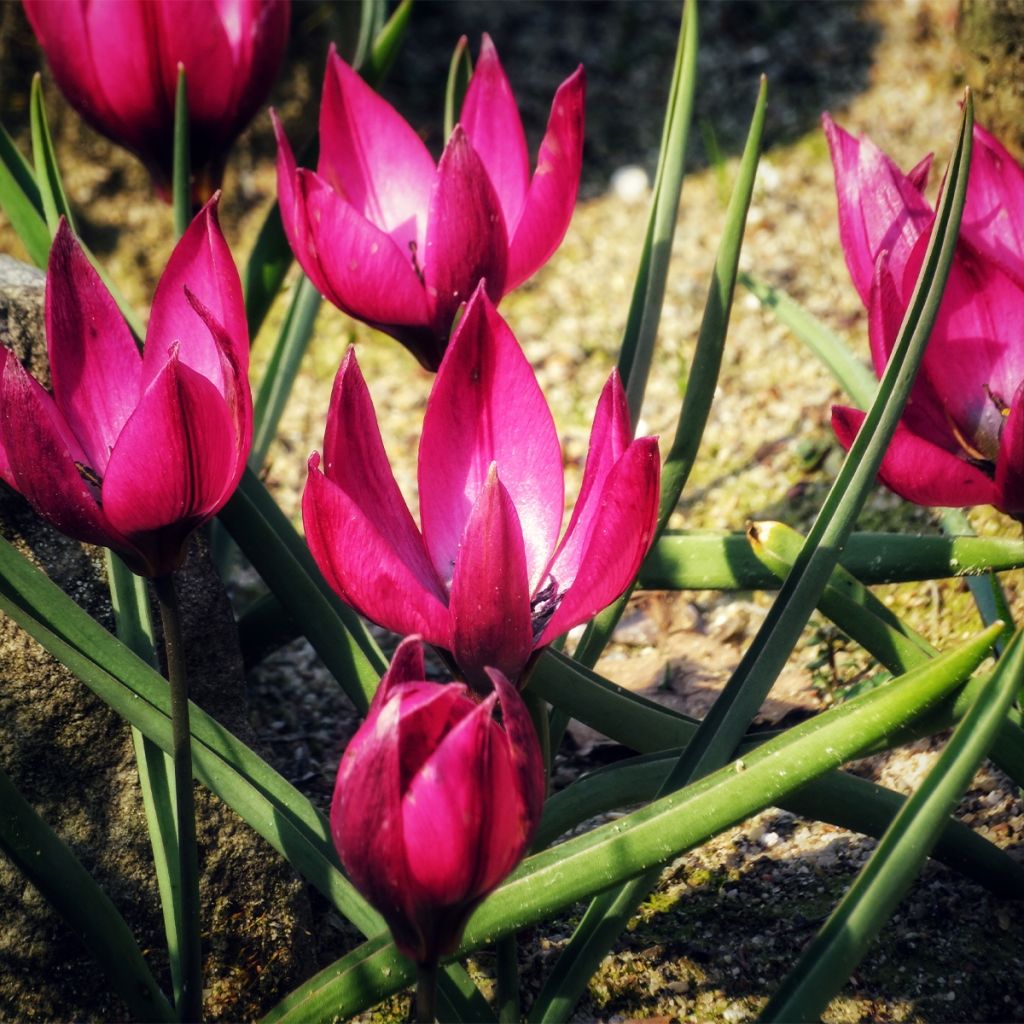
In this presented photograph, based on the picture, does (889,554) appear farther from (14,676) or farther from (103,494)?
(14,676)

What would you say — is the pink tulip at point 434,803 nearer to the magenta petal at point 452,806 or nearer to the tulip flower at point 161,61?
the magenta petal at point 452,806

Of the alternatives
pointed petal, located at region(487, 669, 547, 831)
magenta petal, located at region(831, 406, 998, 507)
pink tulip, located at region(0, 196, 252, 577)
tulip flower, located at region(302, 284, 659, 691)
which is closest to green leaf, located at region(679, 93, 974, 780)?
magenta petal, located at region(831, 406, 998, 507)

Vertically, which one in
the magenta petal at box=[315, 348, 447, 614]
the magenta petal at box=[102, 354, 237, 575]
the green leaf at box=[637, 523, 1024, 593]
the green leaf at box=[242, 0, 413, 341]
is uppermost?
the green leaf at box=[242, 0, 413, 341]

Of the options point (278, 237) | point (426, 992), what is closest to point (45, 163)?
point (278, 237)

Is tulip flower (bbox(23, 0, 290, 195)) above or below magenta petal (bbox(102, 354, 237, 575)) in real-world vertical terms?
above

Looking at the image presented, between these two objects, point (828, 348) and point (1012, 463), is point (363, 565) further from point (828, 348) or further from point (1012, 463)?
point (828, 348)

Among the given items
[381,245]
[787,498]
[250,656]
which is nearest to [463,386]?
[381,245]

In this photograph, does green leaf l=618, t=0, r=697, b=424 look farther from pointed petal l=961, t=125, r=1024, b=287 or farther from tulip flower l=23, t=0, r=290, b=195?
tulip flower l=23, t=0, r=290, b=195
